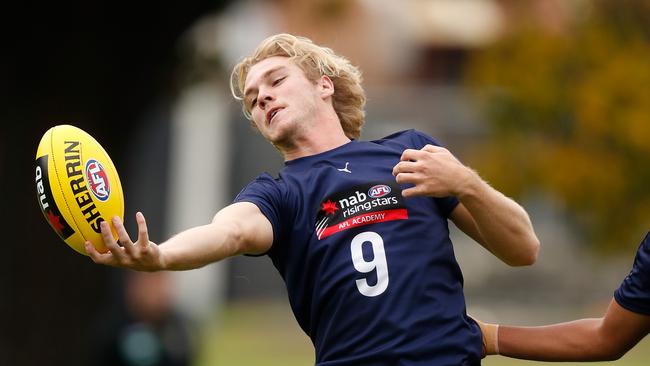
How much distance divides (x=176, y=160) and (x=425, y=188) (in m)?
32.8

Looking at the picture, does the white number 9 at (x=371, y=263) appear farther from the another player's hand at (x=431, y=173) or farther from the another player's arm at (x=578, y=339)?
the another player's arm at (x=578, y=339)

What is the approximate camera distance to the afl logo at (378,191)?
211 inches

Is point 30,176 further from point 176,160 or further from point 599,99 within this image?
point 176,160

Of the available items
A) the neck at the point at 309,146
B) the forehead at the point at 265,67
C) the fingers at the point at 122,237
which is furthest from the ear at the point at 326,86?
the fingers at the point at 122,237

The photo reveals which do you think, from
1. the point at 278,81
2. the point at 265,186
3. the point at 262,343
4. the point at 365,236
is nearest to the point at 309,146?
the point at 278,81

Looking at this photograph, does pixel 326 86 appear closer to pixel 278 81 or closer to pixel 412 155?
pixel 278 81

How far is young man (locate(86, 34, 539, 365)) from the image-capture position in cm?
515

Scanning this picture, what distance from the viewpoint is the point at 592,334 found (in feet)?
19.4

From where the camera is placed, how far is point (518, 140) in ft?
75.5

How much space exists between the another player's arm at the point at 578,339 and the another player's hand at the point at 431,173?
3.07ft

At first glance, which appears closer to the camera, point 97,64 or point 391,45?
point 97,64

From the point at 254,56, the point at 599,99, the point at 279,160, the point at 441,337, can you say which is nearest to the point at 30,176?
the point at 254,56

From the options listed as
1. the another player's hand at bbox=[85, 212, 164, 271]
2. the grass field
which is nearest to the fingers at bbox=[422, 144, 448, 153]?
the another player's hand at bbox=[85, 212, 164, 271]

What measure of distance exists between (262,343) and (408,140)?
20890 millimetres
